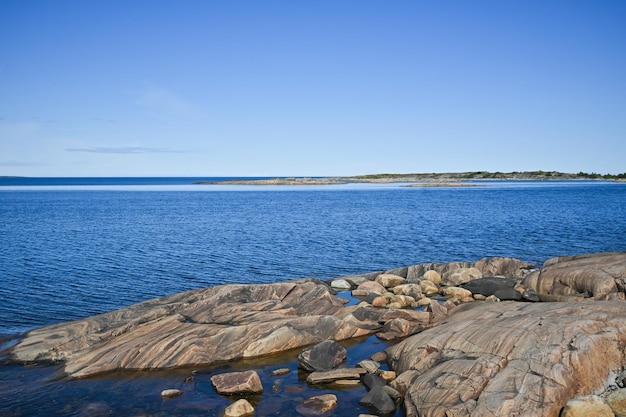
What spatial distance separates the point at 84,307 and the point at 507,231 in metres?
45.9

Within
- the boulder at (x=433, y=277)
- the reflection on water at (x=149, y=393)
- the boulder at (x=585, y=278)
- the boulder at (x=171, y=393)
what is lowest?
the reflection on water at (x=149, y=393)

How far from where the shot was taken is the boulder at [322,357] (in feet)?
57.4

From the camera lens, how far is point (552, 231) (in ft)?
183

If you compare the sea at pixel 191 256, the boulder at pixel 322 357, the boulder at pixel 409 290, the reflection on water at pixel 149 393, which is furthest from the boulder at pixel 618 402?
the boulder at pixel 409 290

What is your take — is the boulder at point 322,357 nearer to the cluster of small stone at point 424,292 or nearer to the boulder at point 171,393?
the cluster of small stone at point 424,292

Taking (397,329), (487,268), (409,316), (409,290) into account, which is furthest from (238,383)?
(487,268)

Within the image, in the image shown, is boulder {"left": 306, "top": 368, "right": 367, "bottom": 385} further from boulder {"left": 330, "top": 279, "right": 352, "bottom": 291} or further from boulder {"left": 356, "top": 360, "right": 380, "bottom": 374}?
boulder {"left": 330, "top": 279, "right": 352, "bottom": 291}

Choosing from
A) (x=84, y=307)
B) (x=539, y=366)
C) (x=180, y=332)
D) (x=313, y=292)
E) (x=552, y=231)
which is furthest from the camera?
(x=552, y=231)

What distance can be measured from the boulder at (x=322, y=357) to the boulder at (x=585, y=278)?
12.2 meters

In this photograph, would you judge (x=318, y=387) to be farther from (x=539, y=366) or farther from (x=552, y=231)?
(x=552, y=231)

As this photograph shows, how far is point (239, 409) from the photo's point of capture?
14.3 meters

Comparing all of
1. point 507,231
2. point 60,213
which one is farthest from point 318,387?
point 60,213

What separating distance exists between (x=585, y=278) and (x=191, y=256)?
29.8m

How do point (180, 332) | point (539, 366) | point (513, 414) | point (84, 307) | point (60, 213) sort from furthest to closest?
point (60, 213) → point (84, 307) → point (180, 332) → point (539, 366) → point (513, 414)
